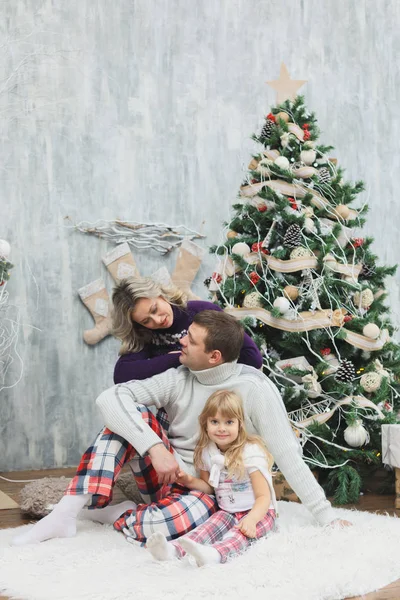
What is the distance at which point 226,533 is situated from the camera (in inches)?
78.4

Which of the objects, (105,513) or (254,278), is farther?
(254,278)

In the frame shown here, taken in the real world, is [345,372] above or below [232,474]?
above

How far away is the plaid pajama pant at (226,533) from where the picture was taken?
188cm

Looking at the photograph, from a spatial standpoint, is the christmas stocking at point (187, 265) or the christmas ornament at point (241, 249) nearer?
the christmas ornament at point (241, 249)

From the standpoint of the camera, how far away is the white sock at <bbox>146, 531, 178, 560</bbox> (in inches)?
69.9

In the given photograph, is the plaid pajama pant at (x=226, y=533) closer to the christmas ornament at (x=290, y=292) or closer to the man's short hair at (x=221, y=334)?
the man's short hair at (x=221, y=334)

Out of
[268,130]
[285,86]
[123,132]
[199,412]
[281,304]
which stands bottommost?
[199,412]

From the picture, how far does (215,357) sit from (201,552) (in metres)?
0.63

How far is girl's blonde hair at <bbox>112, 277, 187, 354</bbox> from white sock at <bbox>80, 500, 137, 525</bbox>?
1.68 feet

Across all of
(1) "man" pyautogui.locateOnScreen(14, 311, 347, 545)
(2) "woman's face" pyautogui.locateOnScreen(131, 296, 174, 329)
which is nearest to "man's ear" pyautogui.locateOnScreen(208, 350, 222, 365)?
(1) "man" pyautogui.locateOnScreen(14, 311, 347, 545)

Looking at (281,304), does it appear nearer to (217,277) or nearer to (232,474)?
(217,277)

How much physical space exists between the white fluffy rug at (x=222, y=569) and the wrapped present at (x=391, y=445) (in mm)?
569

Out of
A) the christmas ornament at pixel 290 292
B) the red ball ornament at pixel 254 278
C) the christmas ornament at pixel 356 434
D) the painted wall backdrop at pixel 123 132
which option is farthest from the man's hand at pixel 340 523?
the painted wall backdrop at pixel 123 132

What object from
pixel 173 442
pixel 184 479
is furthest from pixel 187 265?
pixel 184 479
